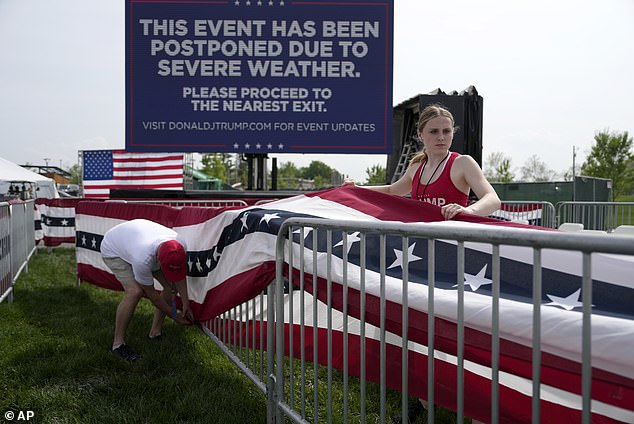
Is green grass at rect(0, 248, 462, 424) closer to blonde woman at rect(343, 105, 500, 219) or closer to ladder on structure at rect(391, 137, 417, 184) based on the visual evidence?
blonde woman at rect(343, 105, 500, 219)

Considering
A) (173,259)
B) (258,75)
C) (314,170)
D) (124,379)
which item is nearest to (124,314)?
(124,379)

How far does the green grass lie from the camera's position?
350cm

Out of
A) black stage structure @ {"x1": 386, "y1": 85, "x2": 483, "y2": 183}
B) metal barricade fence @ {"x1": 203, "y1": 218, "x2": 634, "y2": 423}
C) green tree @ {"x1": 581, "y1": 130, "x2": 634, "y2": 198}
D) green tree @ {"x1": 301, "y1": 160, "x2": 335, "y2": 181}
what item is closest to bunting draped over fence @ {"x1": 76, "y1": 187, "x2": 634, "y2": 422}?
metal barricade fence @ {"x1": 203, "y1": 218, "x2": 634, "y2": 423}

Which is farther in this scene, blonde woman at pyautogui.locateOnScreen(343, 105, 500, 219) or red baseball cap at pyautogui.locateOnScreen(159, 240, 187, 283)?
red baseball cap at pyautogui.locateOnScreen(159, 240, 187, 283)

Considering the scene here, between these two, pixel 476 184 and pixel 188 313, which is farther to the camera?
pixel 188 313

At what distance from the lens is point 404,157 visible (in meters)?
11.0

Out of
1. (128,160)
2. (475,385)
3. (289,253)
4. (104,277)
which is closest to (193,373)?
(289,253)

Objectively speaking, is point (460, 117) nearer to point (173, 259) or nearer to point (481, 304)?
point (173, 259)

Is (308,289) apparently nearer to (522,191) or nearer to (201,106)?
(201,106)

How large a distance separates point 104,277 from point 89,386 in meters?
3.18

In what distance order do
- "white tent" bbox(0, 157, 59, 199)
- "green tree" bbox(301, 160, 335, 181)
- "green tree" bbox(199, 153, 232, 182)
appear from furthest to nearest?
"green tree" bbox(301, 160, 335, 181)
"green tree" bbox(199, 153, 232, 182)
"white tent" bbox(0, 157, 59, 199)

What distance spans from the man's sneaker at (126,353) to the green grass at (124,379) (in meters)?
0.06

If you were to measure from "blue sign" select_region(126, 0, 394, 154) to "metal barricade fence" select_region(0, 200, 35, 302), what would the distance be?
8.06 ft

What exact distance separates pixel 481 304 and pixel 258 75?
9105 millimetres
